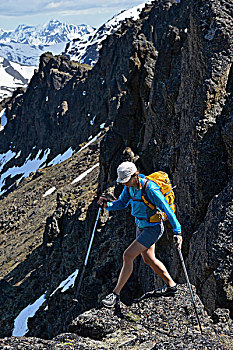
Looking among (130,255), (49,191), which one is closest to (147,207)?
(130,255)

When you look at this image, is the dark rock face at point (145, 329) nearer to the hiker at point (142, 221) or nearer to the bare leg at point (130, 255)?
the hiker at point (142, 221)

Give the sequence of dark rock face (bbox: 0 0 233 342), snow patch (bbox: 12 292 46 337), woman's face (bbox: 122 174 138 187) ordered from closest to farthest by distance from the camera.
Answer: woman's face (bbox: 122 174 138 187) < dark rock face (bbox: 0 0 233 342) < snow patch (bbox: 12 292 46 337)

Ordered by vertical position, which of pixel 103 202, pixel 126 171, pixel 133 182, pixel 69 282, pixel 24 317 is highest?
pixel 126 171

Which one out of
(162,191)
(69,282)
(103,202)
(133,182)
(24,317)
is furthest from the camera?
(24,317)

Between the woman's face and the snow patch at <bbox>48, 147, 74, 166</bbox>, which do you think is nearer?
the woman's face

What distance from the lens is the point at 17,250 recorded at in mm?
67125

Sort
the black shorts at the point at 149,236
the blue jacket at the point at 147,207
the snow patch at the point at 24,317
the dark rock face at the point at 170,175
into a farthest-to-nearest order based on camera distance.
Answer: the snow patch at the point at 24,317
the dark rock face at the point at 170,175
the black shorts at the point at 149,236
the blue jacket at the point at 147,207

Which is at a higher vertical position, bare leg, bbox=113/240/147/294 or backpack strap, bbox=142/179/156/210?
backpack strap, bbox=142/179/156/210

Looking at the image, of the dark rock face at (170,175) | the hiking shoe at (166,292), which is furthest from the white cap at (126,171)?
the dark rock face at (170,175)

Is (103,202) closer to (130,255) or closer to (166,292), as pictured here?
(130,255)

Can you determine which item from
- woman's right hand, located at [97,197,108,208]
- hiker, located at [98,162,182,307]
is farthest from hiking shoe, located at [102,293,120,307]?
woman's right hand, located at [97,197,108,208]

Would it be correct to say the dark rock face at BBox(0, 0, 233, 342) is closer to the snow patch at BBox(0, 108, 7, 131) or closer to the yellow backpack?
the yellow backpack

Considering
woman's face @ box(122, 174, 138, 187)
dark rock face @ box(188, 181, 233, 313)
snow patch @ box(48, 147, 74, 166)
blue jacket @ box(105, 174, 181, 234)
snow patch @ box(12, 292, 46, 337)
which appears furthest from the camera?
snow patch @ box(48, 147, 74, 166)

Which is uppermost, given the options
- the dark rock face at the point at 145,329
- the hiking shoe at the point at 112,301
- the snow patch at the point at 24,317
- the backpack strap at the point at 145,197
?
the backpack strap at the point at 145,197
